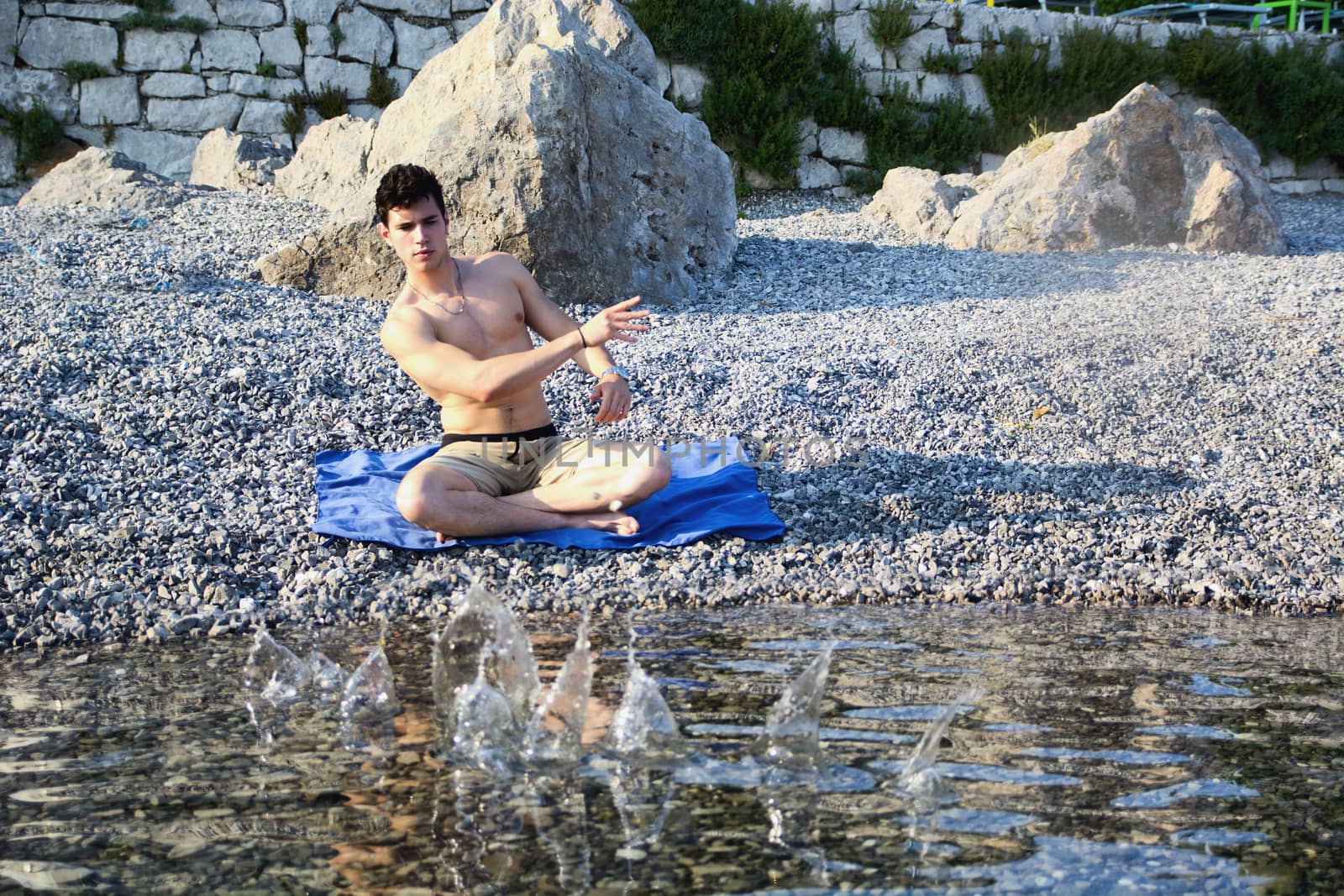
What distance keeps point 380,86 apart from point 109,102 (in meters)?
A: 2.81

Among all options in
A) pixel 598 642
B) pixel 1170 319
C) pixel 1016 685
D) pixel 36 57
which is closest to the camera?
pixel 1016 685

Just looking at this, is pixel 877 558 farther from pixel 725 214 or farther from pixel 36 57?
pixel 36 57

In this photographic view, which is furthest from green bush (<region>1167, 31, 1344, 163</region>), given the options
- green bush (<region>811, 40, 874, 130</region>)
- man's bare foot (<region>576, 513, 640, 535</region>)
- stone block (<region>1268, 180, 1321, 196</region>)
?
man's bare foot (<region>576, 513, 640, 535</region>)

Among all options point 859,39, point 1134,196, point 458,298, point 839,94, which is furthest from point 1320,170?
point 458,298

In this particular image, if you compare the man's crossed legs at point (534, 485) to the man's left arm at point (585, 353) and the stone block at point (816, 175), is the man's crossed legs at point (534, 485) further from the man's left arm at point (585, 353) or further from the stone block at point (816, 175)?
the stone block at point (816, 175)

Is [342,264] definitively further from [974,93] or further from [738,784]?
[974,93]

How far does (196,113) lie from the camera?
12539 millimetres

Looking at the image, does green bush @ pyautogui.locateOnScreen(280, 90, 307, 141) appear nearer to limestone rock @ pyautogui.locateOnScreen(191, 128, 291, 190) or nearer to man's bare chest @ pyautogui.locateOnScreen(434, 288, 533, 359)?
limestone rock @ pyautogui.locateOnScreen(191, 128, 291, 190)

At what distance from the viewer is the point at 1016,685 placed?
9.56 ft

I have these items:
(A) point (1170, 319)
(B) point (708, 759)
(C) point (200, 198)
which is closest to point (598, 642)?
(B) point (708, 759)

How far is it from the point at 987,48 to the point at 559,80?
8.50 m

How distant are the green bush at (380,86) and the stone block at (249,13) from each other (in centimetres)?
114

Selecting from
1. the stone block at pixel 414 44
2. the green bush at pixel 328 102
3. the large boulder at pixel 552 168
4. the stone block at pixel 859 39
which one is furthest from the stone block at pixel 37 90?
the stone block at pixel 859 39

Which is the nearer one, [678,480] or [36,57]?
[678,480]
